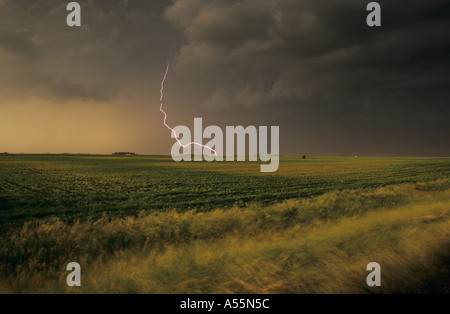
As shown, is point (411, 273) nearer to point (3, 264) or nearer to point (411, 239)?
point (411, 239)

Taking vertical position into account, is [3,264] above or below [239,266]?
below

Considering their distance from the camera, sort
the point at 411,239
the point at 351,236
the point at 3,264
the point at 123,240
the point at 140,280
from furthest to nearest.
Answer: the point at 123,240 → the point at 3,264 → the point at 351,236 → the point at 411,239 → the point at 140,280

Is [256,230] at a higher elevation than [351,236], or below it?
below

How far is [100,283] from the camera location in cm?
351

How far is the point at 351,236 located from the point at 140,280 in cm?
381
